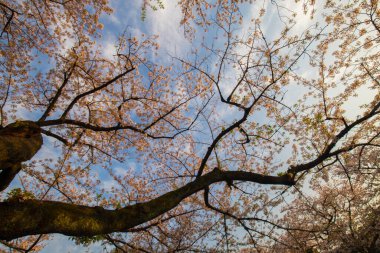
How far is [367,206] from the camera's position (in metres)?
17.0

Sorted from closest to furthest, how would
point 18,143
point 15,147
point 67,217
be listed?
point 67,217 → point 15,147 → point 18,143

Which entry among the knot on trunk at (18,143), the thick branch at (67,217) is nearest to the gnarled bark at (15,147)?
the knot on trunk at (18,143)

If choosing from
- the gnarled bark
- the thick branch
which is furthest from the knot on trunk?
the thick branch

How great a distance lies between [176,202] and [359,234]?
51.3 ft

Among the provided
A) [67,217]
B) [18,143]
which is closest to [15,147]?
[18,143]

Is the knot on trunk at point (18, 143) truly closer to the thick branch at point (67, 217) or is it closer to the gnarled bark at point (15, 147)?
the gnarled bark at point (15, 147)

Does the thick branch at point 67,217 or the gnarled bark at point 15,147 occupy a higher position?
the gnarled bark at point 15,147

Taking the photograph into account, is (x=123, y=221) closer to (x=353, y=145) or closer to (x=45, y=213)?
(x=45, y=213)

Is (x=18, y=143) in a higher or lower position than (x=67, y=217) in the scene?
higher

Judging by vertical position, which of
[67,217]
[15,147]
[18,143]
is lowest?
[67,217]

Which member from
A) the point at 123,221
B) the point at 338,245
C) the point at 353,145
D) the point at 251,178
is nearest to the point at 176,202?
the point at 123,221

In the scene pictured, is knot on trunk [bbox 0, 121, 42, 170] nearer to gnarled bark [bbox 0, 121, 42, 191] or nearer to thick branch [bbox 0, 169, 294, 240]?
gnarled bark [bbox 0, 121, 42, 191]

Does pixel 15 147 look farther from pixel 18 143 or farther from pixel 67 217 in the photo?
pixel 67 217

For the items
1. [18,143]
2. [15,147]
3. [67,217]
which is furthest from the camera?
[18,143]
